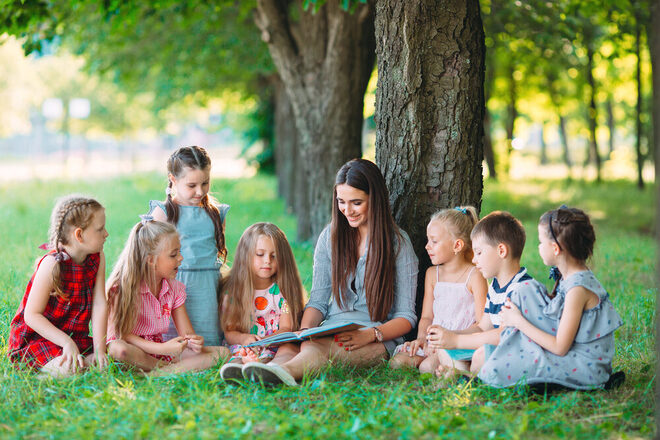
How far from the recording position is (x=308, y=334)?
166 inches

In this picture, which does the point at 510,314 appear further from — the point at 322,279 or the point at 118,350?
the point at 118,350

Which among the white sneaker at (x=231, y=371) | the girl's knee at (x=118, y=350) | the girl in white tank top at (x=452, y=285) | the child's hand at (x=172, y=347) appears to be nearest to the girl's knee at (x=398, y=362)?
the girl in white tank top at (x=452, y=285)

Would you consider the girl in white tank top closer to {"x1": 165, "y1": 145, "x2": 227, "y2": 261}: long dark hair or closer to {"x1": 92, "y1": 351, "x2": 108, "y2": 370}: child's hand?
{"x1": 165, "y1": 145, "x2": 227, "y2": 261}: long dark hair

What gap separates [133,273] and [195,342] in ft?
2.03

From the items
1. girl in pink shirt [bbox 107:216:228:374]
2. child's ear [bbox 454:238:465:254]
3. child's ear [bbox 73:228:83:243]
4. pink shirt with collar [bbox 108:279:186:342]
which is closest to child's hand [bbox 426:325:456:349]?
child's ear [bbox 454:238:465:254]

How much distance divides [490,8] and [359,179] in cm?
529

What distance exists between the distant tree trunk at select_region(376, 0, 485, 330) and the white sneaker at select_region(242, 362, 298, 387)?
5.09ft

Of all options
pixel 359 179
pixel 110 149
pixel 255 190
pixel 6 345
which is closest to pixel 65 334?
pixel 6 345

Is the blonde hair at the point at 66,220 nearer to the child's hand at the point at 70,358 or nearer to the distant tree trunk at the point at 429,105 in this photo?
the child's hand at the point at 70,358

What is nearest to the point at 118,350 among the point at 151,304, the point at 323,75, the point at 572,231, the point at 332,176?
the point at 151,304

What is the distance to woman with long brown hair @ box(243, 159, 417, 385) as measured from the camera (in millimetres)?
4629

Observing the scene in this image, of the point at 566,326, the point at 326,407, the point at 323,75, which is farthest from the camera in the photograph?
the point at 323,75

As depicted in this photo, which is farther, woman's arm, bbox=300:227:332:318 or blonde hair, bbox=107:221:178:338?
woman's arm, bbox=300:227:332:318

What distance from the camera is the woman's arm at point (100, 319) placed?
4297 mm
